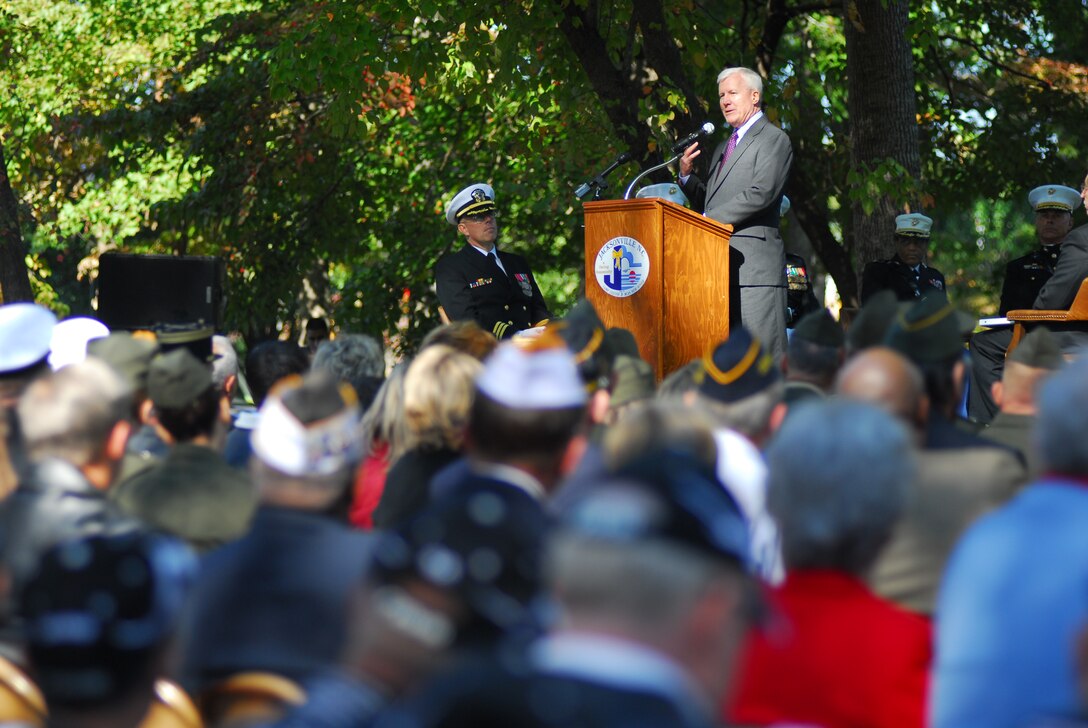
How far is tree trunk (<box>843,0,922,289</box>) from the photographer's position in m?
10.5

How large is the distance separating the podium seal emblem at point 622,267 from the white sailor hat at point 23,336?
304cm

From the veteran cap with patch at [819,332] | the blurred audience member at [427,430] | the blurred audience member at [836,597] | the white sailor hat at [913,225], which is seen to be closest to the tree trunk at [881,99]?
the white sailor hat at [913,225]

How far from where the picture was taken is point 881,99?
10609 mm

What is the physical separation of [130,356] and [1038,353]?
2.90m

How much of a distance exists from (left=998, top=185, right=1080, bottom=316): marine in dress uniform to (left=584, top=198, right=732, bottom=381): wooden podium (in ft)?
10.1

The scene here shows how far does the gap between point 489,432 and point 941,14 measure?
49.3 ft

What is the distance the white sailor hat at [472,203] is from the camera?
7.94 metres

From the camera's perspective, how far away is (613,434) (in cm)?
299

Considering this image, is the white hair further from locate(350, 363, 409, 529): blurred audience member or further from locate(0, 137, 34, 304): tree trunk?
locate(0, 137, 34, 304): tree trunk

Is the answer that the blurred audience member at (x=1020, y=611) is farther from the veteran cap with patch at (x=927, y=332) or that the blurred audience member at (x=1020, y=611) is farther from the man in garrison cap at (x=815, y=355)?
the man in garrison cap at (x=815, y=355)

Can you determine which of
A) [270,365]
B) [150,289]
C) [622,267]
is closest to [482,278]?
[622,267]

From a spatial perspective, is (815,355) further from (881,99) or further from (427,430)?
(881,99)

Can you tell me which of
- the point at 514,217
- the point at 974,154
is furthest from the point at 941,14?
the point at 514,217

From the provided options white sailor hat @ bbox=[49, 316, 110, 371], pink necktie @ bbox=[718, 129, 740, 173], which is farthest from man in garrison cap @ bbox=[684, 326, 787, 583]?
pink necktie @ bbox=[718, 129, 740, 173]
